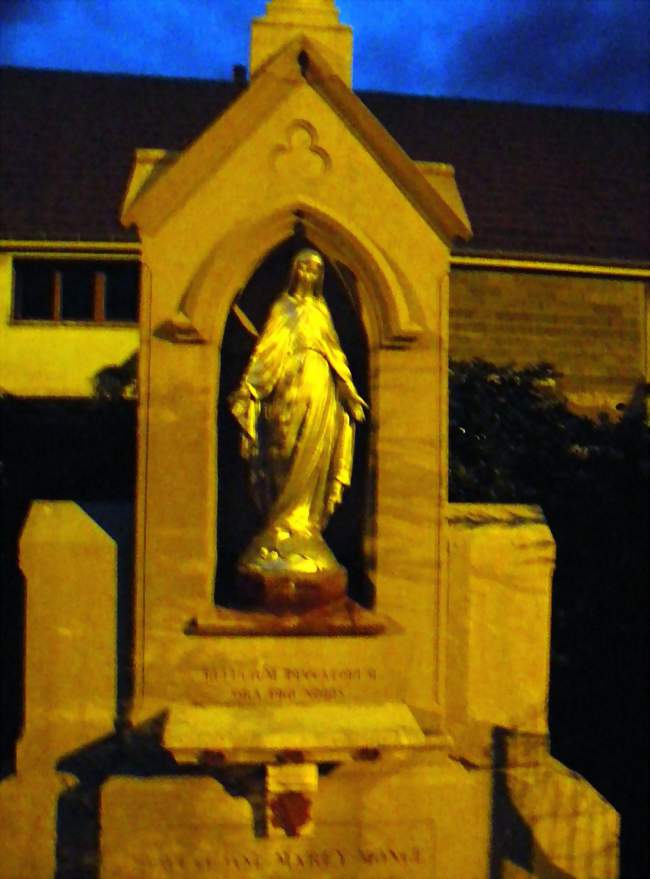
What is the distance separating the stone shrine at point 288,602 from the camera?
460 cm

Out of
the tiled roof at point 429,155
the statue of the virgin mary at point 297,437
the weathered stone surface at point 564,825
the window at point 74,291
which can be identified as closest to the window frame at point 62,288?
the window at point 74,291

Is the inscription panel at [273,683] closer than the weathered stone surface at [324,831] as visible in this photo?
No

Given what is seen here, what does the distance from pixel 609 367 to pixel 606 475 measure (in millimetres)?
5454

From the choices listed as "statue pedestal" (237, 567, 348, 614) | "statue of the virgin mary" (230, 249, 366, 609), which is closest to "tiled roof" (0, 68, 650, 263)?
"statue of the virgin mary" (230, 249, 366, 609)

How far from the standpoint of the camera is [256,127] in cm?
469

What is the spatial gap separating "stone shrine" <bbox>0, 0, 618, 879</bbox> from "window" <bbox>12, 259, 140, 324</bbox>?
7353 millimetres

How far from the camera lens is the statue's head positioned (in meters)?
4.75

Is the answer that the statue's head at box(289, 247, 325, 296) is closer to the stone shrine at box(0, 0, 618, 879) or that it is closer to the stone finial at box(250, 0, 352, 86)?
the stone shrine at box(0, 0, 618, 879)

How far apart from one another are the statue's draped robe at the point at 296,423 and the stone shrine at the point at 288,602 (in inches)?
1.7

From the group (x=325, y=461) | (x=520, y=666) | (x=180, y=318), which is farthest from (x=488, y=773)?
(x=180, y=318)

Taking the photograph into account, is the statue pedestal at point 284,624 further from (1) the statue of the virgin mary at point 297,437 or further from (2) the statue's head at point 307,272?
(2) the statue's head at point 307,272

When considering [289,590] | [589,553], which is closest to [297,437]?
[289,590]

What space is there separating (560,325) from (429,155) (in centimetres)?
340

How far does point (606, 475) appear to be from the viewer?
23.0 ft
